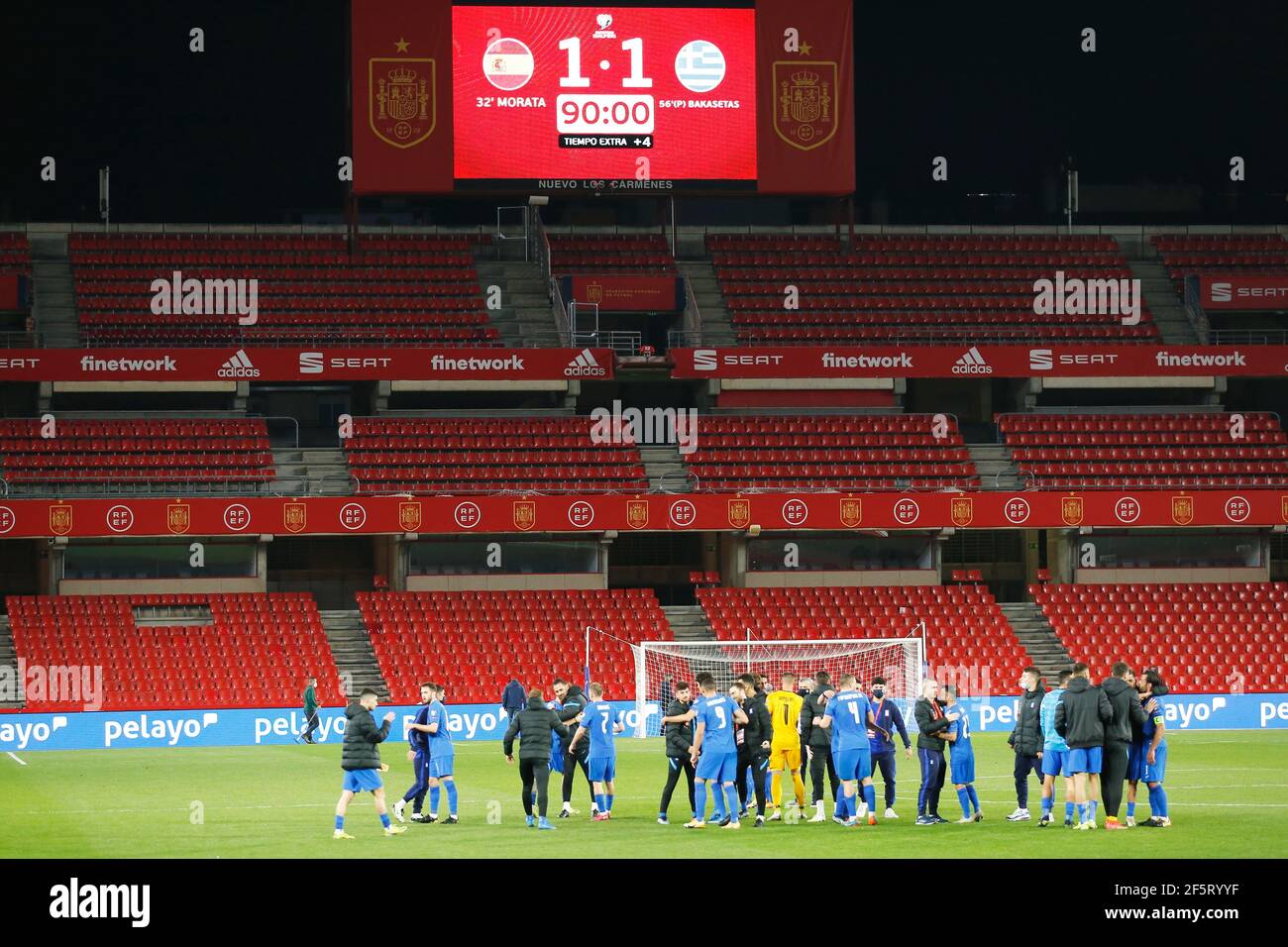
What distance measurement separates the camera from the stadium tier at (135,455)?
148ft

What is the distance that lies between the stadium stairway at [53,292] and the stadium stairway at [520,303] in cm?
1152

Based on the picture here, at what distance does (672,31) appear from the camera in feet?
157

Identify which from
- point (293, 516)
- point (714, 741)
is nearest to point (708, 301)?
point (293, 516)

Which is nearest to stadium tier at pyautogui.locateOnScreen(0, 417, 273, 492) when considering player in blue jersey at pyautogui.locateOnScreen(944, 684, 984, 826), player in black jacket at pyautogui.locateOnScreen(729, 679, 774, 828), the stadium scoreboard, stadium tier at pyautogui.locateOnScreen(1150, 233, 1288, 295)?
the stadium scoreboard

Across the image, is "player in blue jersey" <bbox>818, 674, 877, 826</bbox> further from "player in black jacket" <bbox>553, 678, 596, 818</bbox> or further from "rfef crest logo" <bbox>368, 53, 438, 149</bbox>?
"rfef crest logo" <bbox>368, 53, 438, 149</bbox>

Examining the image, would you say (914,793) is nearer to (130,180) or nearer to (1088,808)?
(1088,808)

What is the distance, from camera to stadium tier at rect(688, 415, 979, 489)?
4797 centimetres

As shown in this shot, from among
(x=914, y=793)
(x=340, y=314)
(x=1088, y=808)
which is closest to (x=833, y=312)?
(x=340, y=314)

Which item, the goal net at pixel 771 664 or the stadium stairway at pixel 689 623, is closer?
the goal net at pixel 771 664

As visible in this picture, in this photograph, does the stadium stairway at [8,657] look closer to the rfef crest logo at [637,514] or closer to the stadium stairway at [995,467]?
the rfef crest logo at [637,514]

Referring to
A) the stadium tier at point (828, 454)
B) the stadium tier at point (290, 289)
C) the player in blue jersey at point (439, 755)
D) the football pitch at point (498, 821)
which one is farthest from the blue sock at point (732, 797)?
the stadium tier at point (290, 289)

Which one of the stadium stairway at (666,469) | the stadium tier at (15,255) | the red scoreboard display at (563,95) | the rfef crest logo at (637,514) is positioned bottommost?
the rfef crest logo at (637,514)

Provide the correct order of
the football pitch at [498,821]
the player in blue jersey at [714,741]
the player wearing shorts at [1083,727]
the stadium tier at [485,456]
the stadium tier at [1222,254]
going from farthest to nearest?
the stadium tier at [1222,254]
the stadium tier at [485,456]
the player in blue jersey at [714,741]
the player wearing shorts at [1083,727]
the football pitch at [498,821]

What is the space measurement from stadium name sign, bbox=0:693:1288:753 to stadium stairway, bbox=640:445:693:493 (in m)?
8.68
